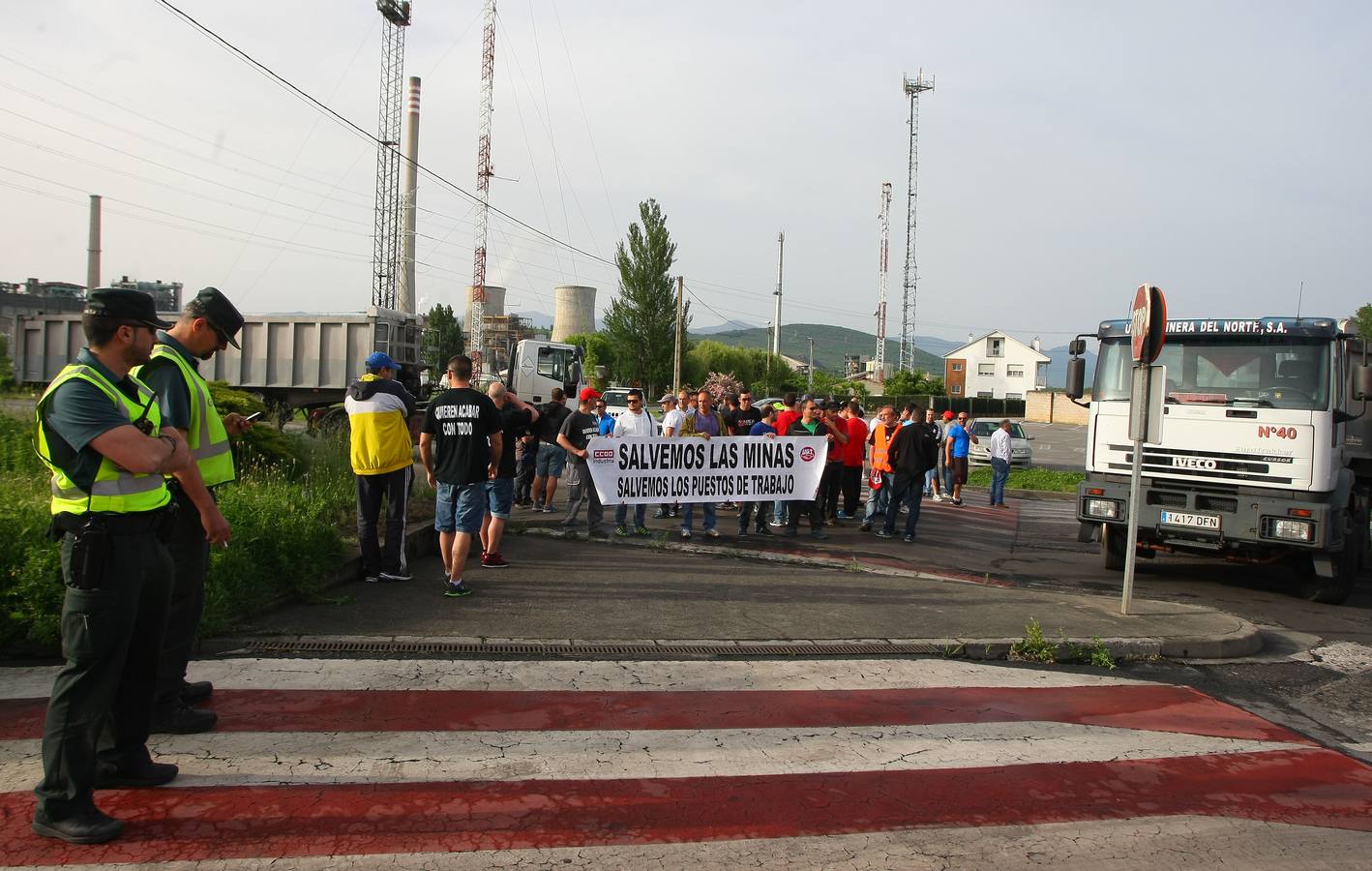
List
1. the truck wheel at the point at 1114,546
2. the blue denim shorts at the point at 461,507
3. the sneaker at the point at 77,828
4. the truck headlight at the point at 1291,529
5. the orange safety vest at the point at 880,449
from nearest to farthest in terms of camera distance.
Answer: the sneaker at the point at 77,828 → the blue denim shorts at the point at 461,507 → the truck headlight at the point at 1291,529 → the truck wheel at the point at 1114,546 → the orange safety vest at the point at 880,449

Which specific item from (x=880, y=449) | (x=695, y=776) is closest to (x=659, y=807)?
(x=695, y=776)

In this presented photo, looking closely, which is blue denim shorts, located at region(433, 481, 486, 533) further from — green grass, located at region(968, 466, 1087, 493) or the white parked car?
the white parked car

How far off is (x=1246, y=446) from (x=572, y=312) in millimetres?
104912

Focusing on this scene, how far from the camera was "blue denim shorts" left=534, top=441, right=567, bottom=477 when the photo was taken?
44.1 ft

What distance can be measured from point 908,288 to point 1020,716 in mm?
94369

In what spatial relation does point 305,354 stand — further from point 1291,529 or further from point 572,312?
point 572,312

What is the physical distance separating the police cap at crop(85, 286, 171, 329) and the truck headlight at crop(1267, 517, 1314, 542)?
10.2 metres

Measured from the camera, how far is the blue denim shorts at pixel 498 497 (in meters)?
9.20

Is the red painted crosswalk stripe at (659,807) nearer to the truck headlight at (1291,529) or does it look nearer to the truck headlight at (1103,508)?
the truck headlight at (1291,529)

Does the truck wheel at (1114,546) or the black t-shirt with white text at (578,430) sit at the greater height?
the black t-shirt with white text at (578,430)

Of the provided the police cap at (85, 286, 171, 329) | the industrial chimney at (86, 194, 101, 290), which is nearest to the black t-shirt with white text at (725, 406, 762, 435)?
the police cap at (85, 286, 171, 329)

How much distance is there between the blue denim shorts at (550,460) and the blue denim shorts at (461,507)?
5005mm

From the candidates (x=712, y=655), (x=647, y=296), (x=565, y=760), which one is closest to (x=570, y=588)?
(x=712, y=655)

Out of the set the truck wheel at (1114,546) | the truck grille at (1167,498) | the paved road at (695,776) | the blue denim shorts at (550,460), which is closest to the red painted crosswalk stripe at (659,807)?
the paved road at (695,776)
